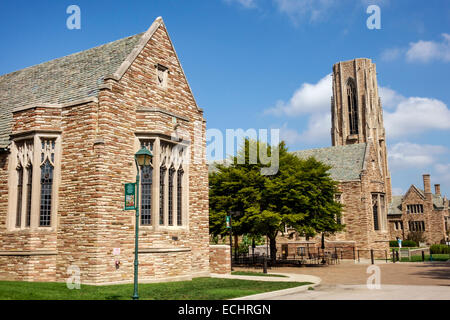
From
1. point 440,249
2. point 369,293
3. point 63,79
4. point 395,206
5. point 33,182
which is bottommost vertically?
point 440,249

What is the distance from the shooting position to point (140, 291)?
14312 millimetres

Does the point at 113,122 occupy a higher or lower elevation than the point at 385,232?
higher

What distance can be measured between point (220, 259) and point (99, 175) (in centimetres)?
940

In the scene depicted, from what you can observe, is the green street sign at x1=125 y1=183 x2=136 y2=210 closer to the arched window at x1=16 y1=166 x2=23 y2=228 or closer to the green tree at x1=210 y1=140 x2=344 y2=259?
the arched window at x1=16 y1=166 x2=23 y2=228

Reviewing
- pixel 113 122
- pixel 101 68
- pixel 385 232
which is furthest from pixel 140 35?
pixel 385 232

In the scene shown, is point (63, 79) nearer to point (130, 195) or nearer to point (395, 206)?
point (130, 195)

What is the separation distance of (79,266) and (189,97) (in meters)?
9.76

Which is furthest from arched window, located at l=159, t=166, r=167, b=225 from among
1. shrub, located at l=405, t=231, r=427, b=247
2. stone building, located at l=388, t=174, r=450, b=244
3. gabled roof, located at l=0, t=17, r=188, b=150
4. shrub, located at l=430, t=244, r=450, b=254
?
stone building, located at l=388, t=174, r=450, b=244

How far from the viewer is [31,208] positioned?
17.0 meters

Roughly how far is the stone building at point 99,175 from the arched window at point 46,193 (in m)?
0.04

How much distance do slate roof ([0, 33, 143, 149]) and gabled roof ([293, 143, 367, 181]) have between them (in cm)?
2974

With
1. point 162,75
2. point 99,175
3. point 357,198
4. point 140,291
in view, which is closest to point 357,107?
point 357,198
